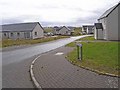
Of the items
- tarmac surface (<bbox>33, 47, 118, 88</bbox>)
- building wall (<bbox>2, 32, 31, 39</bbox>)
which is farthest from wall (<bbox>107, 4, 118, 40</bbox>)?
tarmac surface (<bbox>33, 47, 118, 88</bbox>)

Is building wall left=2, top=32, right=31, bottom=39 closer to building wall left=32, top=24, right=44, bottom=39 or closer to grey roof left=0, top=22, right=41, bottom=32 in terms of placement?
grey roof left=0, top=22, right=41, bottom=32

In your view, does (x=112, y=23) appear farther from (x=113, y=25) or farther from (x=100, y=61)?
(x=100, y=61)

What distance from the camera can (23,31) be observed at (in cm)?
6581

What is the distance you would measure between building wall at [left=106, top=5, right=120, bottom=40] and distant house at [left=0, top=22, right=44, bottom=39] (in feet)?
81.2

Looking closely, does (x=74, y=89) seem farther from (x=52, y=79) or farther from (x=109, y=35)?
(x=109, y=35)

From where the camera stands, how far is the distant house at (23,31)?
6475 centimetres

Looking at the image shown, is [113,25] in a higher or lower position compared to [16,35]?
higher

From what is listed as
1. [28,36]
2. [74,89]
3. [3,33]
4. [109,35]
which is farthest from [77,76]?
[3,33]

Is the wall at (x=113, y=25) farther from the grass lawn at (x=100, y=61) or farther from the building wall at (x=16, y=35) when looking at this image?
the grass lawn at (x=100, y=61)

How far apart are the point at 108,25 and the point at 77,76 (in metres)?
39.0

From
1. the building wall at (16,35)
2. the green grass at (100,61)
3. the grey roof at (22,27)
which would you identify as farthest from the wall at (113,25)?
the green grass at (100,61)

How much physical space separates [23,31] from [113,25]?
2884cm

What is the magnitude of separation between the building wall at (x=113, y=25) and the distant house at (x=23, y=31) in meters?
24.7

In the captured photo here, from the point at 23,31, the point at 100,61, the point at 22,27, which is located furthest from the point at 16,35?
the point at 100,61
